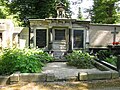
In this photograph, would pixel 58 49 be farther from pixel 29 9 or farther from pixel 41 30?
pixel 29 9

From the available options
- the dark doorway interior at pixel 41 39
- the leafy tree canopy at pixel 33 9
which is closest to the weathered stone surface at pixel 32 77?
the dark doorway interior at pixel 41 39

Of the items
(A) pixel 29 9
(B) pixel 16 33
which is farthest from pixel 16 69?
(A) pixel 29 9

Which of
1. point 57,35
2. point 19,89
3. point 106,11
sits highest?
point 106,11

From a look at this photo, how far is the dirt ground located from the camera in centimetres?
617

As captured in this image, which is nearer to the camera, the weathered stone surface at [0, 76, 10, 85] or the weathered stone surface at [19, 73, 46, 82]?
the weathered stone surface at [0, 76, 10, 85]

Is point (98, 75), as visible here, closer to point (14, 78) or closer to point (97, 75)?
point (97, 75)

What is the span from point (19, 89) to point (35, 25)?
1102 cm

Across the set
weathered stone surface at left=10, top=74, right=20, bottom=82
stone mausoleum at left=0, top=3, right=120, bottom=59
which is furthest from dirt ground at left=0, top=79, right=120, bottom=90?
stone mausoleum at left=0, top=3, right=120, bottom=59

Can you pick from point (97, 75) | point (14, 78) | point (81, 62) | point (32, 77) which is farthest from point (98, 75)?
point (14, 78)

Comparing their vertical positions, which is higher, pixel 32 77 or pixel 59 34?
pixel 59 34

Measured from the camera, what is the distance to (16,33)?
19.6m

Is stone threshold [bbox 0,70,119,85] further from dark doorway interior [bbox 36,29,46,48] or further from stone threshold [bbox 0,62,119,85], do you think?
dark doorway interior [bbox 36,29,46,48]

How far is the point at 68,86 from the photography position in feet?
20.9

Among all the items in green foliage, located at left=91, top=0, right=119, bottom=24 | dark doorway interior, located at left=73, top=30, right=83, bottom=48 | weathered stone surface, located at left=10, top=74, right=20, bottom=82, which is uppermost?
green foliage, located at left=91, top=0, right=119, bottom=24
